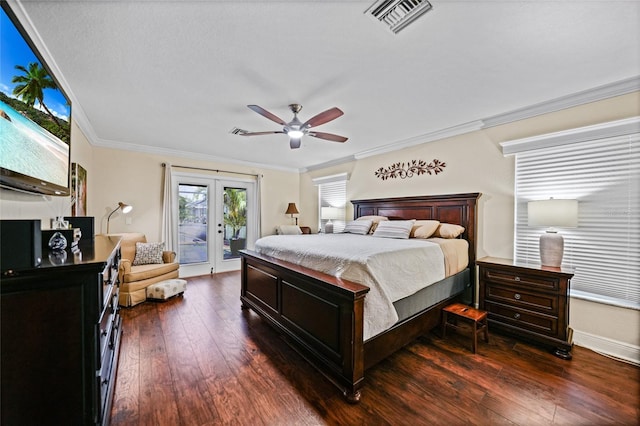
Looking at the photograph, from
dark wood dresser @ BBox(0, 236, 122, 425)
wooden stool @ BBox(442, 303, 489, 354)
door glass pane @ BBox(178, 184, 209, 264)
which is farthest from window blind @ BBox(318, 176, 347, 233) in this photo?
dark wood dresser @ BBox(0, 236, 122, 425)

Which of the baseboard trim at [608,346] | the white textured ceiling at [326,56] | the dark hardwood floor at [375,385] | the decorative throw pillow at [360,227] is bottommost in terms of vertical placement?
the dark hardwood floor at [375,385]

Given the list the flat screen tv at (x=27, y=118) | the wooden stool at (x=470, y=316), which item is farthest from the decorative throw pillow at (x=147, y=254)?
the wooden stool at (x=470, y=316)

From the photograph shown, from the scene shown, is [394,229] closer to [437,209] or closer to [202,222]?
[437,209]

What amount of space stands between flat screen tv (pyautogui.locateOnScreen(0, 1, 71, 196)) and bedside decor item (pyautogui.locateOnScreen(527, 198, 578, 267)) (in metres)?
4.08

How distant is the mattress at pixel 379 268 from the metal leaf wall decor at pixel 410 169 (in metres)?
1.57

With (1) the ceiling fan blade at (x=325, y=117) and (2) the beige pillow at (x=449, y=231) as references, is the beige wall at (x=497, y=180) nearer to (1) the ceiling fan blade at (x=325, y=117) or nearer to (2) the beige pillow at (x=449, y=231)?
(2) the beige pillow at (x=449, y=231)

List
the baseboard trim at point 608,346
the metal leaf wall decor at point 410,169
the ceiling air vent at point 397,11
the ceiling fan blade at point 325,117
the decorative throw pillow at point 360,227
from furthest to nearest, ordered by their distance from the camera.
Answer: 1. the decorative throw pillow at point 360,227
2. the metal leaf wall decor at point 410,169
3. the ceiling fan blade at point 325,117
4. the baseboard trim at point 608,346
5. the ceiling air vent at point 397,11

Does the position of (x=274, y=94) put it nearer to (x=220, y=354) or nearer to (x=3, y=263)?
(x=3, y=263)

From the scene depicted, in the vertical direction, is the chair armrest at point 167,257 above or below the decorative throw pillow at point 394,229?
below

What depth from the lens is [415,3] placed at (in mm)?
1518

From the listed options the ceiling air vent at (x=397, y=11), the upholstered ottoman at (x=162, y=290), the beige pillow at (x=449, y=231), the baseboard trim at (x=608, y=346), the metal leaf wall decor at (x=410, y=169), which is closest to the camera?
the ceiling air vent at (x=397, y=11)

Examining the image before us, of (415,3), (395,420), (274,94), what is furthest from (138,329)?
(415,3)

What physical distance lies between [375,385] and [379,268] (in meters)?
0.91

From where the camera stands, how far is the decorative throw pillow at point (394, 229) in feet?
11.8
